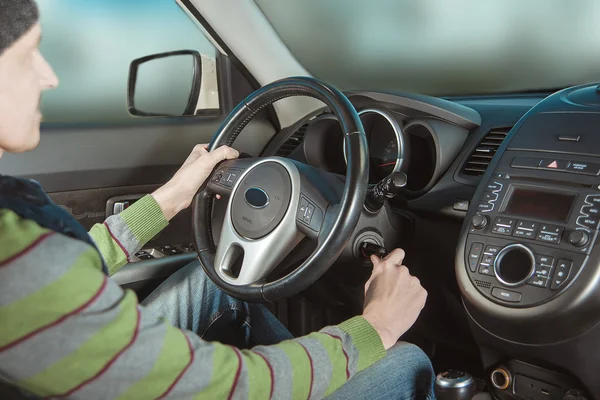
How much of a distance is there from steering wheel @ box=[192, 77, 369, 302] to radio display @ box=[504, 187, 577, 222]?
0.31 metres

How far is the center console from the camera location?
1174 mm

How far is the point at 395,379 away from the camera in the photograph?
3.96ft

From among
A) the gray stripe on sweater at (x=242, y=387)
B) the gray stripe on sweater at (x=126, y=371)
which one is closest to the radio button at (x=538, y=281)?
the gray stripe on sweater at (x=242, y=387)

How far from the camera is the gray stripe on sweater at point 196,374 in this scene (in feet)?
2.84

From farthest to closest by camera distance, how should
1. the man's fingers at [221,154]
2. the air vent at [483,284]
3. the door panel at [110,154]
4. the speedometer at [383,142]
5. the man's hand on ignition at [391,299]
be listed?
the door panel at [110,154] → the speedometer at [383,142] → the man's fingers at [221,154] → the air vent at [483,284] → the man's hand on ignition at [391,299]

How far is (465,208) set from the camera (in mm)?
1531

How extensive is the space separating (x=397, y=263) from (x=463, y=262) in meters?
0.14

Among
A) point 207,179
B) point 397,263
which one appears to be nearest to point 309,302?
point 207,179

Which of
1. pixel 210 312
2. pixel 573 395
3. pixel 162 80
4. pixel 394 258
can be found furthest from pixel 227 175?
pixel 162 80

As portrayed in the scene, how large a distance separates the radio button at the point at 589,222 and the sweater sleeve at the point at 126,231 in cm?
88

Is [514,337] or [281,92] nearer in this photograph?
[514,337]

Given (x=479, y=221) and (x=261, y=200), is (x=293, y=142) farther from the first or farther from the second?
(x=479, y=221)

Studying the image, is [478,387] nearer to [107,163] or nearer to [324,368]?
[324,368]

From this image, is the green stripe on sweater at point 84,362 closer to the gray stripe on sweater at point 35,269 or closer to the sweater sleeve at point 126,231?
the gray stripe on sweater at point 35,269
